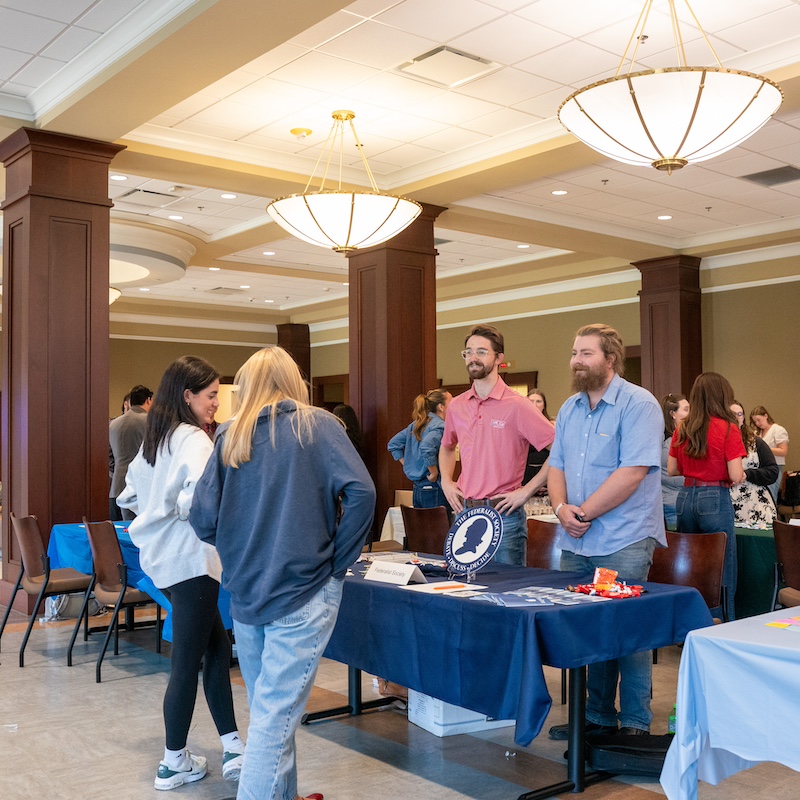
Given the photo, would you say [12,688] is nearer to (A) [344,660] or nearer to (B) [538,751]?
(A) [344,660]

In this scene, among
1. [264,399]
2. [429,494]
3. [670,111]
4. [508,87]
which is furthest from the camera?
[429,494]

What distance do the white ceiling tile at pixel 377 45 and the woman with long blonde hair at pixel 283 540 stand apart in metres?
3.58

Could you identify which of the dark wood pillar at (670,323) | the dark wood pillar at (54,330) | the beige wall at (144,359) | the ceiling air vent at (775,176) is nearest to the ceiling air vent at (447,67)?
the dark wood pillar at (54,330)

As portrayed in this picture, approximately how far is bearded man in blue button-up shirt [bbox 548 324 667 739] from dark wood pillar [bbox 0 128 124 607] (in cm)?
433

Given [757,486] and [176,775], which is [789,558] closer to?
[757,486]

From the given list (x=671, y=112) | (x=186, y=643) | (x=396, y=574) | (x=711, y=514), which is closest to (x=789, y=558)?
(x=711, y=514)

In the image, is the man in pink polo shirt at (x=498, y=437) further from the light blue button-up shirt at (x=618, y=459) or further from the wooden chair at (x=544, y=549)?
the light blue button-up shirt at (x=618, y=459)

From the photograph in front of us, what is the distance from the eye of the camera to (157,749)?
3.97m

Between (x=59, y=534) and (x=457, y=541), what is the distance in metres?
3.58

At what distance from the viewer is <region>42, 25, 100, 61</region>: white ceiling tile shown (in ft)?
18.5

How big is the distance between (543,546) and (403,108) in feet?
12.3

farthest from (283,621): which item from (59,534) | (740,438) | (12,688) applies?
(59,534)

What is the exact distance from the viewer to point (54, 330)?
6926mm

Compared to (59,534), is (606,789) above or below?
below
